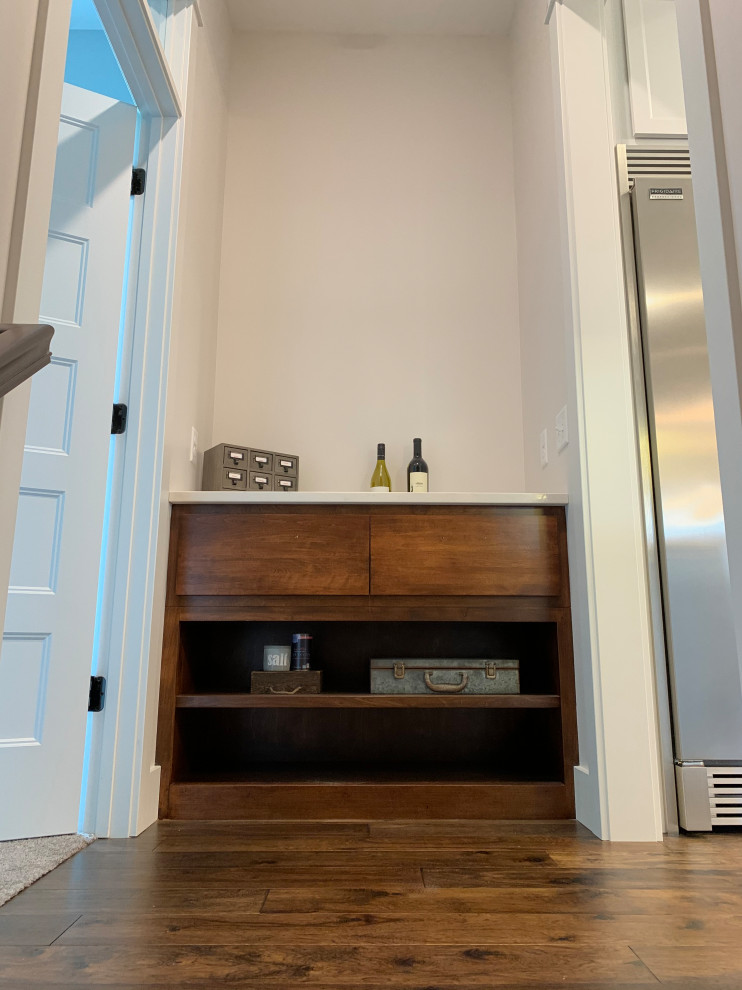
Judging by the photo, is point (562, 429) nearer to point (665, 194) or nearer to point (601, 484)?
point (601, 484)

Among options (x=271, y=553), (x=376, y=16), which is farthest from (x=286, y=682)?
(x=376, y=16)

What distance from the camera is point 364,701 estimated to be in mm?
2189

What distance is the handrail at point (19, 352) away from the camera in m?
0.81

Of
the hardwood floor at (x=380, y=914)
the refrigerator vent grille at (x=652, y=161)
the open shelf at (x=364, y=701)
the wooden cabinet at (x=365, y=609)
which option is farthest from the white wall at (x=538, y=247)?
the hardwood floor at (x=380, y=914)

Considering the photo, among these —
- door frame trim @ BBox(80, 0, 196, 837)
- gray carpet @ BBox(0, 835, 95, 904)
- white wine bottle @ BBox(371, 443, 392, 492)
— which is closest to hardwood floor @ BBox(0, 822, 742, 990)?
gray carpet @ BBox(0, 835, 95, 904)

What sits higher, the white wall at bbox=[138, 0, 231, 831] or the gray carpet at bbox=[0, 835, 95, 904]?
the white wall at bbox=[138, 0, 231, 831]

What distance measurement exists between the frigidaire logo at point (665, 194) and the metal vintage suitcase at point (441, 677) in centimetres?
160

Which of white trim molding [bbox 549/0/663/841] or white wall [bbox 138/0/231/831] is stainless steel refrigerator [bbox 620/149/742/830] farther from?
white wall [bbox 138/0/231/831]

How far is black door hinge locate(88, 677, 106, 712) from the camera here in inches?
77.9

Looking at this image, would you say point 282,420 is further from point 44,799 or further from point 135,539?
point 44,799

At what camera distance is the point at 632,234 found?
2281 mm

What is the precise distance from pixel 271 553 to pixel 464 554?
61 cm

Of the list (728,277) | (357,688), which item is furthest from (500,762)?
(728,277)

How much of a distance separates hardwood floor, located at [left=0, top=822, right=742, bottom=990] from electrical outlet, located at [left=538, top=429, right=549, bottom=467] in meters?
1.27
